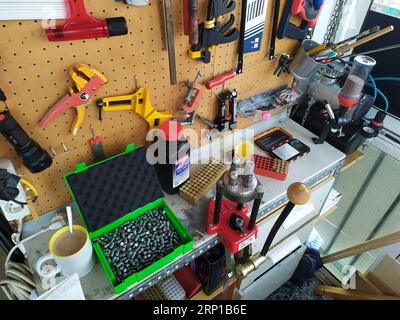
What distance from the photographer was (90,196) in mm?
900

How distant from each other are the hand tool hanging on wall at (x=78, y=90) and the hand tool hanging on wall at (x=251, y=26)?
1.68 feet

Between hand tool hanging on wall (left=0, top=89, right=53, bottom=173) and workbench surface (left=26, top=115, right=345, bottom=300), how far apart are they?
259mm

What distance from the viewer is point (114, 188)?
94 cm

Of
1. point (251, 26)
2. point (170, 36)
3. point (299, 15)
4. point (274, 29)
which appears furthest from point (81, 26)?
point (299, 15)

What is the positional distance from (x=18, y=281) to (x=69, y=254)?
21 cm

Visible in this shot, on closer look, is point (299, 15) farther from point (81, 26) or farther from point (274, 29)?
point (81, 26)

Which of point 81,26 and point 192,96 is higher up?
point 81,26

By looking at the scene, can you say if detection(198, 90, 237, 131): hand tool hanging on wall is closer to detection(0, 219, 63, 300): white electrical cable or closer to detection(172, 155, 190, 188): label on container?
detection(172, 155, 190, 188): label on container

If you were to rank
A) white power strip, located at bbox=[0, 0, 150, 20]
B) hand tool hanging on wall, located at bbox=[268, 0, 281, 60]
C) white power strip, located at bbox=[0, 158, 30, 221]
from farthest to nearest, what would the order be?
hand tool hanging on wall, located at bbox=[268, 0, 281, 60], white power strip, located at bbox=[0, 158, 30, 221], white power strip, located at bbox=[0, 0, 150, 20]

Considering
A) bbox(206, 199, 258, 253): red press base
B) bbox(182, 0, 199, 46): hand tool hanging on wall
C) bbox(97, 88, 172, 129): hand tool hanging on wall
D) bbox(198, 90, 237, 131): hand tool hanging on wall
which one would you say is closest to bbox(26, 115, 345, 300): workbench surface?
bbox(206, 199, 258, 253): red press base

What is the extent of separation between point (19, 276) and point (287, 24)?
1.23 m

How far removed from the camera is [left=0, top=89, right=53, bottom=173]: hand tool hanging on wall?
0.72 m

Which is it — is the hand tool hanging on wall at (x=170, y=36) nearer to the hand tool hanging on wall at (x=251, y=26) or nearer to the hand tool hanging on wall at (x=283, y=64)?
the hand tool hanging on wall at (x=251, y=26)

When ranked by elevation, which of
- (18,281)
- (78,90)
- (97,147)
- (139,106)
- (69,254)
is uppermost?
(78,90)
